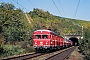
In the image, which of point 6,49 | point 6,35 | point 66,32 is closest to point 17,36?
point 6,35

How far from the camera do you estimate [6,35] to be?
41.6m

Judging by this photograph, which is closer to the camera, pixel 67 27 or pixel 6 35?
pixel 6 35

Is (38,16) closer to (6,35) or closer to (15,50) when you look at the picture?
(6,35)

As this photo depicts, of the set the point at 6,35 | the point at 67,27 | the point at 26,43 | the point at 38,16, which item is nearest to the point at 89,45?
the point at 26,43

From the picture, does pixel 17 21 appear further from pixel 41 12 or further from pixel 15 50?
pixel 41 12

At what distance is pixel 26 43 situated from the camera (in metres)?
41.7

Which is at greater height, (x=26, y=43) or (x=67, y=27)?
(x=67, y=27)

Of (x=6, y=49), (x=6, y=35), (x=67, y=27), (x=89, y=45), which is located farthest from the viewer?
(x=67, y=27)

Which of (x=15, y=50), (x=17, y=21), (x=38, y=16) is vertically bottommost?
(x=15, y=50)

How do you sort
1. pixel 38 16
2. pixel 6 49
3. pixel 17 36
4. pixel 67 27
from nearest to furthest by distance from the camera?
pixel 6 49 < pixel 17 36 < pixel 38 16 < pixel 67 27

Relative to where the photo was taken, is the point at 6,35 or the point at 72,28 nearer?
the point at 6,35

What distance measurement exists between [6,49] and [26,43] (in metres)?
11.4

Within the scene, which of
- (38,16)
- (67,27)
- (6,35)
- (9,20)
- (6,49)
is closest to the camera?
(6,49)

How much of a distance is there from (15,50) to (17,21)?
72.9 feet
